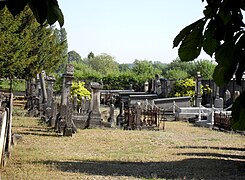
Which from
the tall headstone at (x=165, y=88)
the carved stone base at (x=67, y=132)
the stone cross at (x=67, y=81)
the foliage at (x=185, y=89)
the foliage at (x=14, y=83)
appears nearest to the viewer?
the carved stone base at (x=67, y=132)

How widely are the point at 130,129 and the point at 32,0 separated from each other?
1960 centimetres

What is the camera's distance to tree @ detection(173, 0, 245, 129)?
1569 mm

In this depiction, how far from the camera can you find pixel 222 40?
1687mm

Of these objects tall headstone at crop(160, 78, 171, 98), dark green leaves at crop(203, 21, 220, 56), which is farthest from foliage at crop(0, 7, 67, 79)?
dark green leaves at crop(203, 21, 220, 56)

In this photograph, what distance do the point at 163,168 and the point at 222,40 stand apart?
931 centimetres

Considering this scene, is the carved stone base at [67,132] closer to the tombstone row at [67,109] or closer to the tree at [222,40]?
the tombstone row at [67,109]

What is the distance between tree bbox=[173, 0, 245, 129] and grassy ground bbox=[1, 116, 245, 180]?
25.0ft


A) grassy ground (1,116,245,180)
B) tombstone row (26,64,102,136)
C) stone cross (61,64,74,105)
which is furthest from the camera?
stone cross (61,64,74,105)

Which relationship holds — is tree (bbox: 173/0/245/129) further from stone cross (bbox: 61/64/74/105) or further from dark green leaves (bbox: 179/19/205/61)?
stone cross (bbox: 61/64/74/105)

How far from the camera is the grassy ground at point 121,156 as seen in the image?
32.0ft

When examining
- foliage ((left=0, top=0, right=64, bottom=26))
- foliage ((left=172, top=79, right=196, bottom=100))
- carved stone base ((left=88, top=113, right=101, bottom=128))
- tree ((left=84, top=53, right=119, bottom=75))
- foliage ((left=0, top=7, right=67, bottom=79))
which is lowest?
carved stone base ((left=88, top=113, right=101, bottom=128))

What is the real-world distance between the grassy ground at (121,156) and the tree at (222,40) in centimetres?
763

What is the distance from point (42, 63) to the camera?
41062 millimetres

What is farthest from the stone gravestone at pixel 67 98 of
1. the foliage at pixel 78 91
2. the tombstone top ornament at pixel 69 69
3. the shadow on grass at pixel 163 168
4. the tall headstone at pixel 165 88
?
the tall headstone at pixel 165 88
